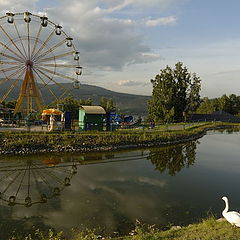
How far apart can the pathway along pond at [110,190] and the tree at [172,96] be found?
1250 inches

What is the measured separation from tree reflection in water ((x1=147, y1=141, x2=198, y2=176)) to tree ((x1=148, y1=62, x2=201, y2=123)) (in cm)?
2445

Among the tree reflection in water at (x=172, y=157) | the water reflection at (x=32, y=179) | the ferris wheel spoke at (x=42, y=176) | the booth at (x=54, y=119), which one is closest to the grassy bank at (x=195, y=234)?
the water reflection at (x=32, y=179)

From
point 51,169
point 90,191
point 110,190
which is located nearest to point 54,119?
point 51,169

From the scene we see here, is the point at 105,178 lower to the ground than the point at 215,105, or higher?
lower

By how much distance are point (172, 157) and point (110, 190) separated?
36.7ft

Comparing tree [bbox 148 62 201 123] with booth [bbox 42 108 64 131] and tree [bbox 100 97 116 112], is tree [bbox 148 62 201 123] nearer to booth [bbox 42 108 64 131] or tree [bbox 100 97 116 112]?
tree [bbox 100 97 116 112]

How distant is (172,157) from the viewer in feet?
80.9

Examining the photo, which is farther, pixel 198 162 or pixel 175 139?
pixel 175 139

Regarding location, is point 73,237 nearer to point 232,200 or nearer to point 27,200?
point 27,200

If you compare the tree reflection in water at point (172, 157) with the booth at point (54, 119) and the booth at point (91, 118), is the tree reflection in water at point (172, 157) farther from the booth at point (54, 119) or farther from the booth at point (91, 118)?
the booth at point (54, 119)

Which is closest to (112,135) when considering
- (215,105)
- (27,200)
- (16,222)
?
(27,200)

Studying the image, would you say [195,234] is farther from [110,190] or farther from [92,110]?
[92,110]

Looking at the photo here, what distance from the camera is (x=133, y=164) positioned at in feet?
71.1

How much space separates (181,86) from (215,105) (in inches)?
1457
